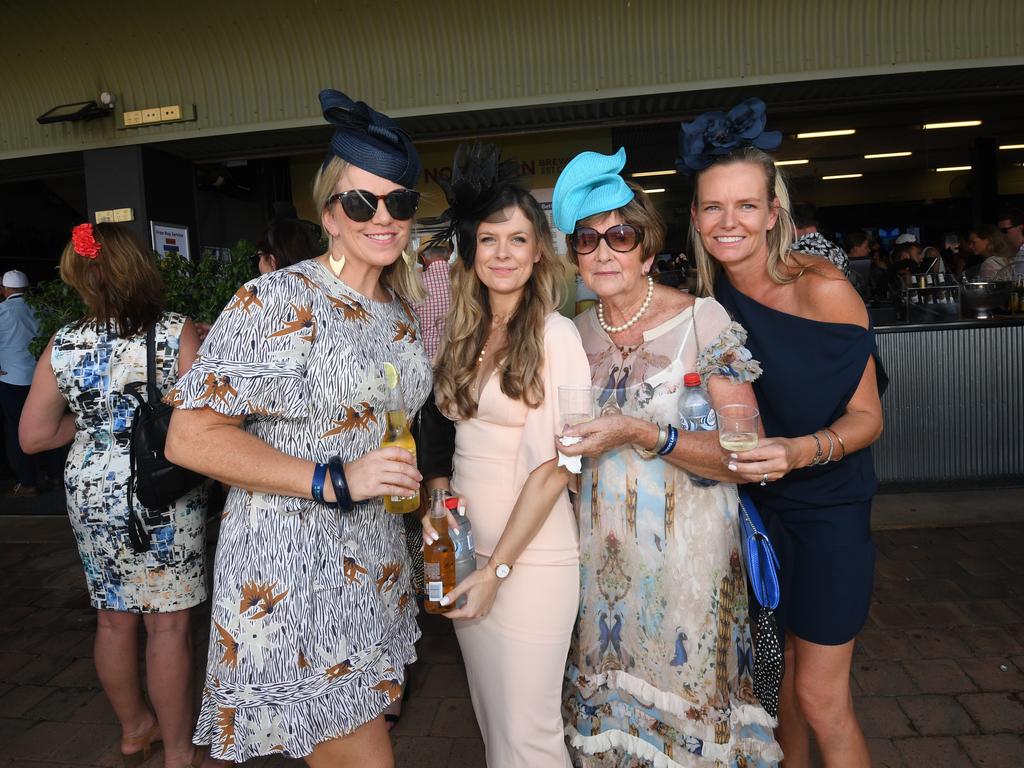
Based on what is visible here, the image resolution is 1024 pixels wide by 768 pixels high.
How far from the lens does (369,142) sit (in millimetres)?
2109

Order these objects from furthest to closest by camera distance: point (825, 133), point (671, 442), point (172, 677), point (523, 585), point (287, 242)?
point (825, 133)
point (287, 242)
point (172, 677)
point (523, 585)
point (671, 442)

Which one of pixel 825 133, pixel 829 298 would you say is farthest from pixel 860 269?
pixel 829 298

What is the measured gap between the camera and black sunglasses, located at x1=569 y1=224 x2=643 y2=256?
241cm

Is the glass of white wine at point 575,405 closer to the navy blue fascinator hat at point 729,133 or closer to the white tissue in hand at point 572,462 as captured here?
the white tissue in hand at point 572,462

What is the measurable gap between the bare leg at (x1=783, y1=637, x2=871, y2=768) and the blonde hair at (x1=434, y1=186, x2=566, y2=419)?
1.25 metres

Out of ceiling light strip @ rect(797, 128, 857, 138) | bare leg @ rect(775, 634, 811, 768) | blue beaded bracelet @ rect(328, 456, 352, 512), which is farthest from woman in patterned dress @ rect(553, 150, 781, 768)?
ceiling light strip @ rect(797, 128, 857, 138)

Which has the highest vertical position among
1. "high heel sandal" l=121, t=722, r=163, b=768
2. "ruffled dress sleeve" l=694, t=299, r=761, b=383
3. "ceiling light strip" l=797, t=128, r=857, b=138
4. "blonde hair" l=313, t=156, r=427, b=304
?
"ceiling light strip" l=797, t=128, r=857, b=138

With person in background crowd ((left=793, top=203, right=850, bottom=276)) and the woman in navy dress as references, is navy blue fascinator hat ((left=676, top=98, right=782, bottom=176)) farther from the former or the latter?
person in background crowd ((left=793, top=203, right=850, bottom=276))

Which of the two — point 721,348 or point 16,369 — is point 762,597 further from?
point 16,369

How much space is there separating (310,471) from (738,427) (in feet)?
3.82

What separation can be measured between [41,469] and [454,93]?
602 centimetres

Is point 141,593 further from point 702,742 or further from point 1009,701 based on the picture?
point 1009,701

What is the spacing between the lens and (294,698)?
1966 mm

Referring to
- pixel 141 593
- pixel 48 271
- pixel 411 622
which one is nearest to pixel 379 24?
pixel 141 593
